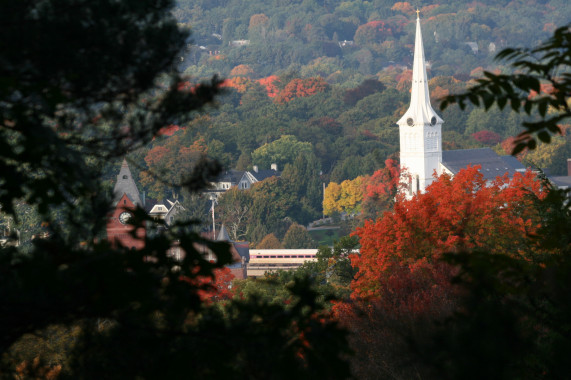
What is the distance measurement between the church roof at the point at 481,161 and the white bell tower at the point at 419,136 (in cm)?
136

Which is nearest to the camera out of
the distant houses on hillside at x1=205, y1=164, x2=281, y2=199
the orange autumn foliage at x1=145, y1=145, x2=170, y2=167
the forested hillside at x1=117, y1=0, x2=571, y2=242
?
the forested hillside at x1=117, y1=0, x2=571, y2=242

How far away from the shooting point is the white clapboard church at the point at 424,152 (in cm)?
7656

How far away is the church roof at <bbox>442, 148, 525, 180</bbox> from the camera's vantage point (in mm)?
77000

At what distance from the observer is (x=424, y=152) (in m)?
77.2

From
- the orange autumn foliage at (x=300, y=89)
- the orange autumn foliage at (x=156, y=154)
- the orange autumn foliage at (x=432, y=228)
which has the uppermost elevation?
the orange autumn foliage at (x=300, y=89)

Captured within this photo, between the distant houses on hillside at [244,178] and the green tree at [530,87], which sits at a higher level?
the green tree at [530,87]

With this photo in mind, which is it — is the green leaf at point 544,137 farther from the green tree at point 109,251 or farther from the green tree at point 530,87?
the green tree at point 109,251

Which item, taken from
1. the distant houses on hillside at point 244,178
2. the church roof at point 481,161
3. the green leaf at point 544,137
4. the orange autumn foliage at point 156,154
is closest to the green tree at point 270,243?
the distant houses on hillside at point 244,178

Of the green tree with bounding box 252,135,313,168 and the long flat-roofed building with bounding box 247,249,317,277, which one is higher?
the green tree with bounding box 252,135,313,168

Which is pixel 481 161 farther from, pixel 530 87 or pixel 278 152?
pixel 530 87

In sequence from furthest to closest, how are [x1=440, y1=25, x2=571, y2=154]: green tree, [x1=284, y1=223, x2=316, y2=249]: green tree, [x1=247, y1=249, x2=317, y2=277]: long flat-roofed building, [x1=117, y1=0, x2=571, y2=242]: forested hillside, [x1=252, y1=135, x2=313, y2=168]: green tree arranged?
[x1=252, y1=135, x2=313, y2=168]: green tree → [x1=117, y1=0, x2=571, y2=242]: forested hillside → [x1=284, y1=223, x2=316, y2=249]: green tree → [x1=247, y1=249, x2=317, y2=277]: long flat-roofed building → [x1=440, y1=25, x2=571, y2=154]: green tree

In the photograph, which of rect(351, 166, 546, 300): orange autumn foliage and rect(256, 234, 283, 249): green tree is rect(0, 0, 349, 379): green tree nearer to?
rect(351, 166, 546, 300): orange autumn foliage

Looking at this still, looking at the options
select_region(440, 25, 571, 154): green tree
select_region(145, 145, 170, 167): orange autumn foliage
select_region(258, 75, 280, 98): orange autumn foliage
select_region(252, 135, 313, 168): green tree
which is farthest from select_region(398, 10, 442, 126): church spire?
select_region(440, 25, 571, 154): green tree

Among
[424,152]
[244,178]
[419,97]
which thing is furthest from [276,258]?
[419,97]
